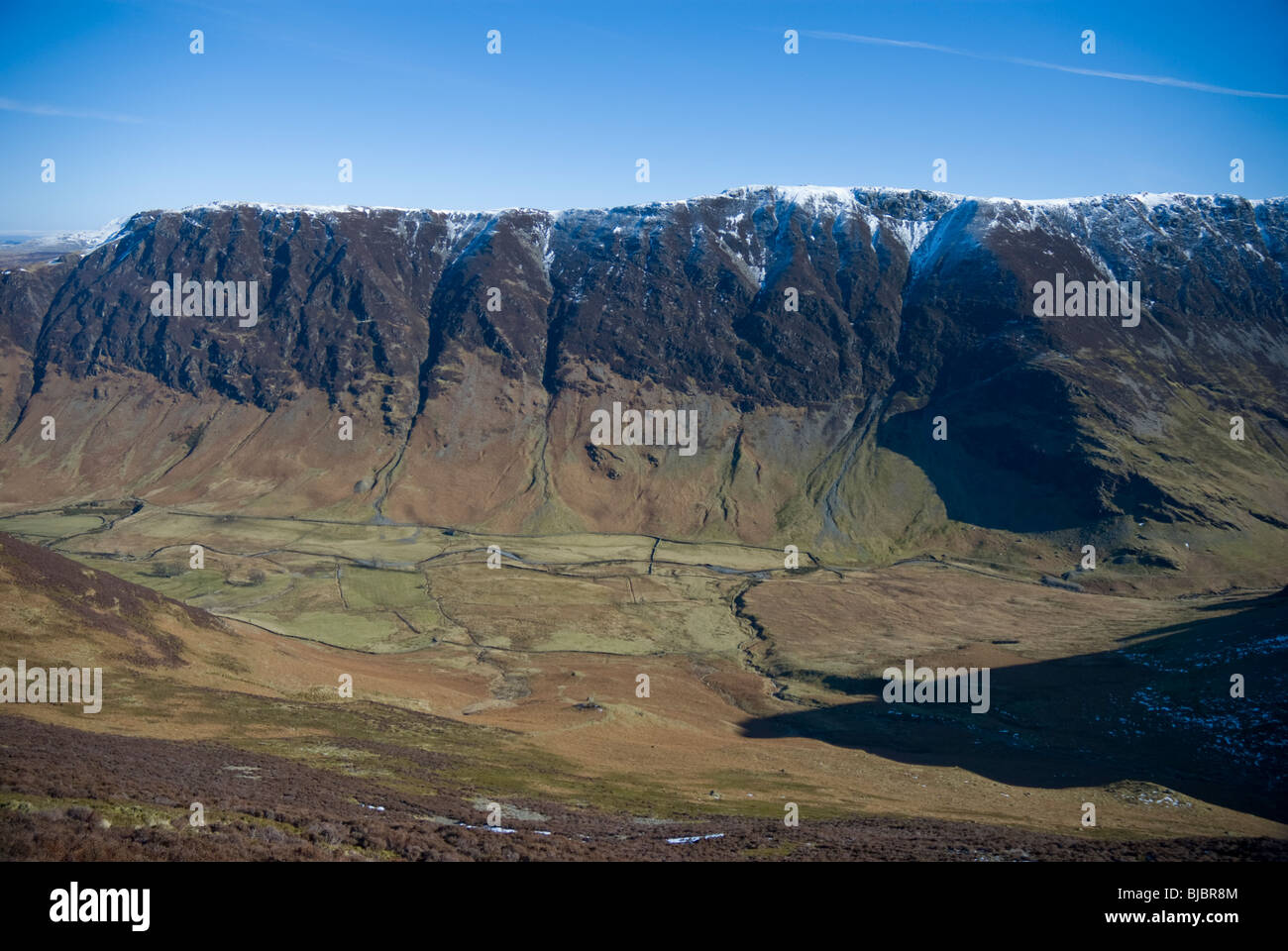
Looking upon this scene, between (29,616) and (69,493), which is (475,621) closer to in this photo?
(29,616)

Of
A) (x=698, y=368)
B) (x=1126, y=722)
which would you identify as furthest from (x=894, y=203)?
(x=1126, y=722)

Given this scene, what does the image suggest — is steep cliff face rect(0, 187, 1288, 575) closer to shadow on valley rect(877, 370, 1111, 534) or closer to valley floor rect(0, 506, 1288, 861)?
shadow on valley rect(877, 370, 1111, 534)

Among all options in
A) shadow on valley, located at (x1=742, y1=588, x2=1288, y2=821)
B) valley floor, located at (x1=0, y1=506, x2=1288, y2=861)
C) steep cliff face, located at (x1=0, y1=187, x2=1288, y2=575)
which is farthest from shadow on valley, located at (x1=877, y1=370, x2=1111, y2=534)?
shadow on valley, located at (x1=742, y1=588, x2=1288, y2=821)

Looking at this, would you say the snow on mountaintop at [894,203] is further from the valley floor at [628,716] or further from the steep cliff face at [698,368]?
the valley floor at [628,716]

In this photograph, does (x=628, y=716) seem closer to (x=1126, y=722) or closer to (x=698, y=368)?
(x=1126, y=722)

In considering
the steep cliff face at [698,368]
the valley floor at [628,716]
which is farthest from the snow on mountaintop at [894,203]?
the valley floor at [628,716]
